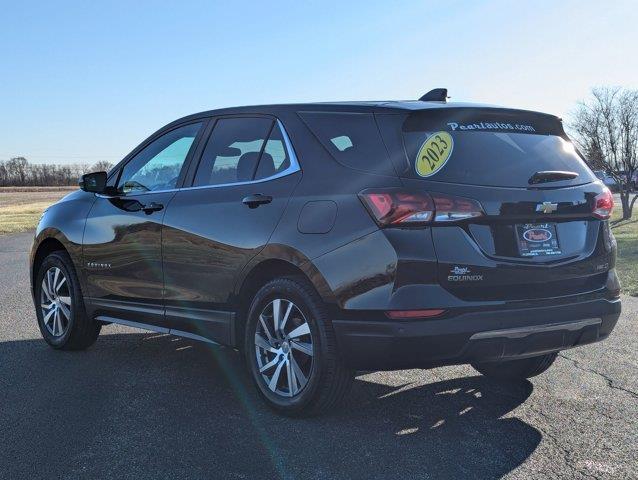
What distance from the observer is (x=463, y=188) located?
142 inches

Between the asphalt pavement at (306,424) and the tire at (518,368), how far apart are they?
71mm

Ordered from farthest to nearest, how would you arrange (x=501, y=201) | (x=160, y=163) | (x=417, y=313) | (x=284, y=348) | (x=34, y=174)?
1. (x=34, y=174)
2. (x=160, y=163)
3. (x=284, y=348)
4. (x=501, y=201)
5. (x=417, y=313)

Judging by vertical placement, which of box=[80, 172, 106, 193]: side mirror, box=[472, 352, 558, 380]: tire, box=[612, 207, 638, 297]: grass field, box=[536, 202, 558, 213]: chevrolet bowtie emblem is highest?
box=[80, 172, 106, 193]: side mirror

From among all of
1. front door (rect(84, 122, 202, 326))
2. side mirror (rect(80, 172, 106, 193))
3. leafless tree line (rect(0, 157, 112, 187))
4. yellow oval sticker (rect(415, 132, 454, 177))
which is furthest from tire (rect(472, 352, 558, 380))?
leafless tree line (rect(0, 157, 112, 187))

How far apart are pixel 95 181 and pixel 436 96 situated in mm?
2749

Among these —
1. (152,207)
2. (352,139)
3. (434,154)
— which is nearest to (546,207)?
(434,154)

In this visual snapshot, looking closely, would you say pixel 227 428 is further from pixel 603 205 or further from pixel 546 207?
pixel 603 205

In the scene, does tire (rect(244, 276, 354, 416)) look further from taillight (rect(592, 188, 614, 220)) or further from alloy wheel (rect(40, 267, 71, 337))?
alloy wheel (rect(40, 267, 71, 337))

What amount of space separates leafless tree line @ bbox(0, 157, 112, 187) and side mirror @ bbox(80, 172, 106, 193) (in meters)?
107

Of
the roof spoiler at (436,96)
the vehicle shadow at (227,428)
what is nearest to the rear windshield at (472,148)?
the roof spoiler at (436,96)

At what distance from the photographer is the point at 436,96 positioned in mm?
4590

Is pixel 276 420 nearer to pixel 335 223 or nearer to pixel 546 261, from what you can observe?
pixel 335 223

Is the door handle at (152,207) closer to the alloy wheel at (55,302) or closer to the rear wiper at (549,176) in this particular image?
the alloy wheel at (55,302)

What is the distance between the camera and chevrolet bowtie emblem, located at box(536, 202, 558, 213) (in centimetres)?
372
